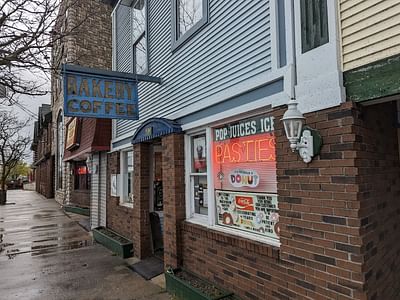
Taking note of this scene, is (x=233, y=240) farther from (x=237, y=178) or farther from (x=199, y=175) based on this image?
(x=199, y=175)

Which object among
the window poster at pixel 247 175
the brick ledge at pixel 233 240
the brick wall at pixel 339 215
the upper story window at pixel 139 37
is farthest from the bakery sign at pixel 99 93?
the brick wall at pixel 339 215

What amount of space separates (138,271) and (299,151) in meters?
4.41

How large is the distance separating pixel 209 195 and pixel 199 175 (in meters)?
0.48

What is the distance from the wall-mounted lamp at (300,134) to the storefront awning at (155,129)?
268cm

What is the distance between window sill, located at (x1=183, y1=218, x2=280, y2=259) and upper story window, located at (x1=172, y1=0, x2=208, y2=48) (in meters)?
3.04

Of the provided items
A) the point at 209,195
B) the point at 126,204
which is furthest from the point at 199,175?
the point at 126,204

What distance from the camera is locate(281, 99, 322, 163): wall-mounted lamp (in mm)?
2809

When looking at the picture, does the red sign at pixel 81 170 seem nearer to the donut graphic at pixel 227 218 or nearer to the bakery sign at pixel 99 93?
the bakery sign at pixel 99 93

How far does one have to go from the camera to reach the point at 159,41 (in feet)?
20.4

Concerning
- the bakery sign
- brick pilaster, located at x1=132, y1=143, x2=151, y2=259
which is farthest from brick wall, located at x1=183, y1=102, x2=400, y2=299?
brick pilaster, located at x1=132, y1=143, x2=151, y2=259

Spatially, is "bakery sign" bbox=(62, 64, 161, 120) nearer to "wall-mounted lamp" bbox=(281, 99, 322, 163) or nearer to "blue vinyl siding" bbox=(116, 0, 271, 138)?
"blue vinyl siding" bbox=(116, 0, 271, 138)

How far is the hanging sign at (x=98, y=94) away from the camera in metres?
5.03

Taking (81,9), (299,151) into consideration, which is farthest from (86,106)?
(81,9)

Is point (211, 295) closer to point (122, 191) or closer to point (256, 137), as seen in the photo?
point (256, 137)
